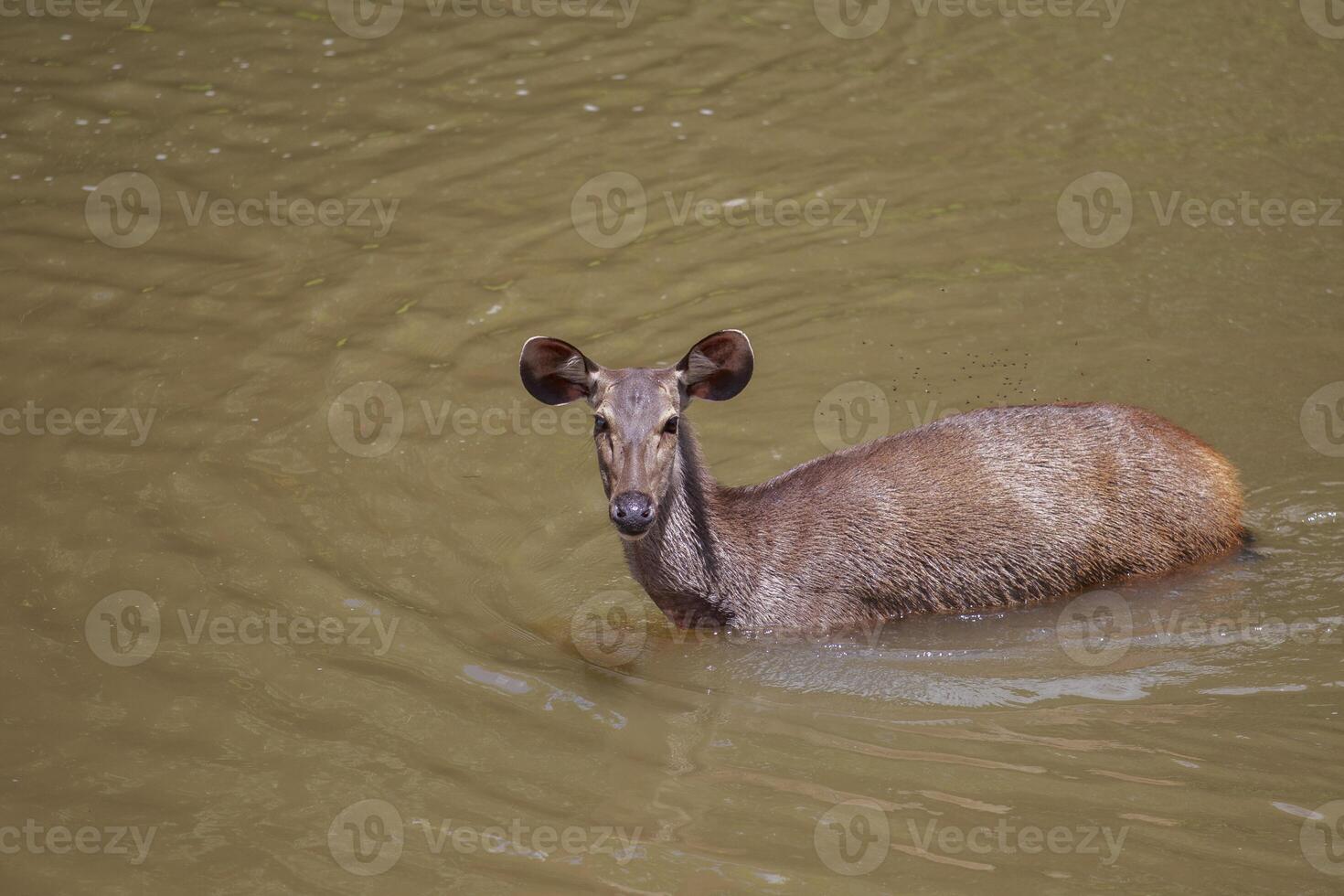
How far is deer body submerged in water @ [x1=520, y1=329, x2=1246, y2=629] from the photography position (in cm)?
737

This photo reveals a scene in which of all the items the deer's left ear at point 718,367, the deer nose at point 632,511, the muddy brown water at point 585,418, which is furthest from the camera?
the deer's left ear at point 718,367

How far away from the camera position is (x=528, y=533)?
826 centimetres

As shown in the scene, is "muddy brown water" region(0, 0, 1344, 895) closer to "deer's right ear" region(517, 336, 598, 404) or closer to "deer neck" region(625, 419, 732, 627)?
"deer neck" region(625, 419, 732, 627)

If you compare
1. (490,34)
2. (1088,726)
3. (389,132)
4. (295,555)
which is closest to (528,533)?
(295,555)

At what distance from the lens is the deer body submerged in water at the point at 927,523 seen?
7.37 meters

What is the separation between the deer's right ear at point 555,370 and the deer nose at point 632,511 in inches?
32.5

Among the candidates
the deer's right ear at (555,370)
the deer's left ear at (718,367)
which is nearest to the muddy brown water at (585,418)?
the deer's right ear at (555,370)

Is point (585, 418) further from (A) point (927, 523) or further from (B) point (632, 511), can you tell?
(B) point (632, 511)

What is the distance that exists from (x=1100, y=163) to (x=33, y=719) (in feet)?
29.1

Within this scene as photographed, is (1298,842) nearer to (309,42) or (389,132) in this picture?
(389,132)

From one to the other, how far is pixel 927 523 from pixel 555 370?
2.04 m

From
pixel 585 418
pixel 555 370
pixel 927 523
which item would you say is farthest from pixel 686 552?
pixel 585 418

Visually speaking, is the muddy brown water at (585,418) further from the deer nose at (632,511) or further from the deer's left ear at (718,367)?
the deer's left ear at (718,367)

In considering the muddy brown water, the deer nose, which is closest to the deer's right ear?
the deer nose
